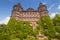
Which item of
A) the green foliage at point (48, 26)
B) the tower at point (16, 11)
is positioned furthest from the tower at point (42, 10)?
the tower at point (16, 11)

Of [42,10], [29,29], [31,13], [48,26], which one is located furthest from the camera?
[42,10]

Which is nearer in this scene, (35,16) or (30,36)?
(30,36)

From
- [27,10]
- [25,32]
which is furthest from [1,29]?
[27,10]

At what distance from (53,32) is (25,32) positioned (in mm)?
5664

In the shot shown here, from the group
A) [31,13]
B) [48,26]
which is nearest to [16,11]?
[31,13]

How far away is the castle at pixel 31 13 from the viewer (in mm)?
30767

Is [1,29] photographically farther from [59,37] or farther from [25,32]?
[59,37]

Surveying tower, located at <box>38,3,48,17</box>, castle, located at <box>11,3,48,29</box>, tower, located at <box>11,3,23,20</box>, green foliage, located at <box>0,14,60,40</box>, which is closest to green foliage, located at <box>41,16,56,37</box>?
green foliage, located at <box>0,14,60,40</box>

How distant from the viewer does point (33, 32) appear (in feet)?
89.0

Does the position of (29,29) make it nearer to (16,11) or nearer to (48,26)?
(48,26)

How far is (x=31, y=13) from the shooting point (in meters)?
31.6

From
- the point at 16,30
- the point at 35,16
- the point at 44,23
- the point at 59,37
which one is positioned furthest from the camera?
the point at 35,16

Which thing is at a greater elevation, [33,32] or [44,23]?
[44,23]

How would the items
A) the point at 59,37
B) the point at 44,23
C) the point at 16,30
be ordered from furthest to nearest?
the point at 44,23 < the point at 16,30 < the point at 59,37
